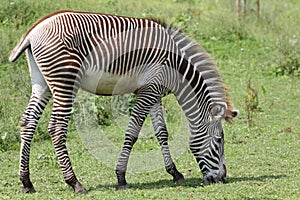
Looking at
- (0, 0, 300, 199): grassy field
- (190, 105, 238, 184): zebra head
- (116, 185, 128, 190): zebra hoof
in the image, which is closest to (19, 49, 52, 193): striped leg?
(0, 0, 300, 199): grassy field

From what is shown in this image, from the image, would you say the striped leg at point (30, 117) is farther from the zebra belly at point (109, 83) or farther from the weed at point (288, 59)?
the weed at point (288, 59)

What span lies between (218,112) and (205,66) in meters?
0.62

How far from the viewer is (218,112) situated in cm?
818

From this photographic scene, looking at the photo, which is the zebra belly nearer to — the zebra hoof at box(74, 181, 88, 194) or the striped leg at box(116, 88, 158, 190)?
the striped leg at box(116, 88, 158, 190)

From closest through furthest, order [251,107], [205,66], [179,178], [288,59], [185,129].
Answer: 1. [205,66]
2. [179,178]
3. [185,129]
4. [251,107]
5. [288,59]

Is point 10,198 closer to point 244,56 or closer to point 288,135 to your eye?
point 288,135

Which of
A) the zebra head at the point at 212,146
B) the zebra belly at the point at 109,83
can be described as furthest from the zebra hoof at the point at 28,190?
the zebra head at the point at 212,146

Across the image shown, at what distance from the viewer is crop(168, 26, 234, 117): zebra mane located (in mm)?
8258

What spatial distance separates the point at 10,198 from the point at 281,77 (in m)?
10.1

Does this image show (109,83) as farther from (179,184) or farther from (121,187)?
(179,184)

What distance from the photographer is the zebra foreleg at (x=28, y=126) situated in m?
7.86

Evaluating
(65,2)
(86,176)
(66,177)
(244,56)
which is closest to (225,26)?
(244,56)

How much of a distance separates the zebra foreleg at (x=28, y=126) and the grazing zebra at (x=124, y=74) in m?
0.01

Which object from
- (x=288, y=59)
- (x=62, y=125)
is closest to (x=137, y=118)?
(x=62, y=125)
